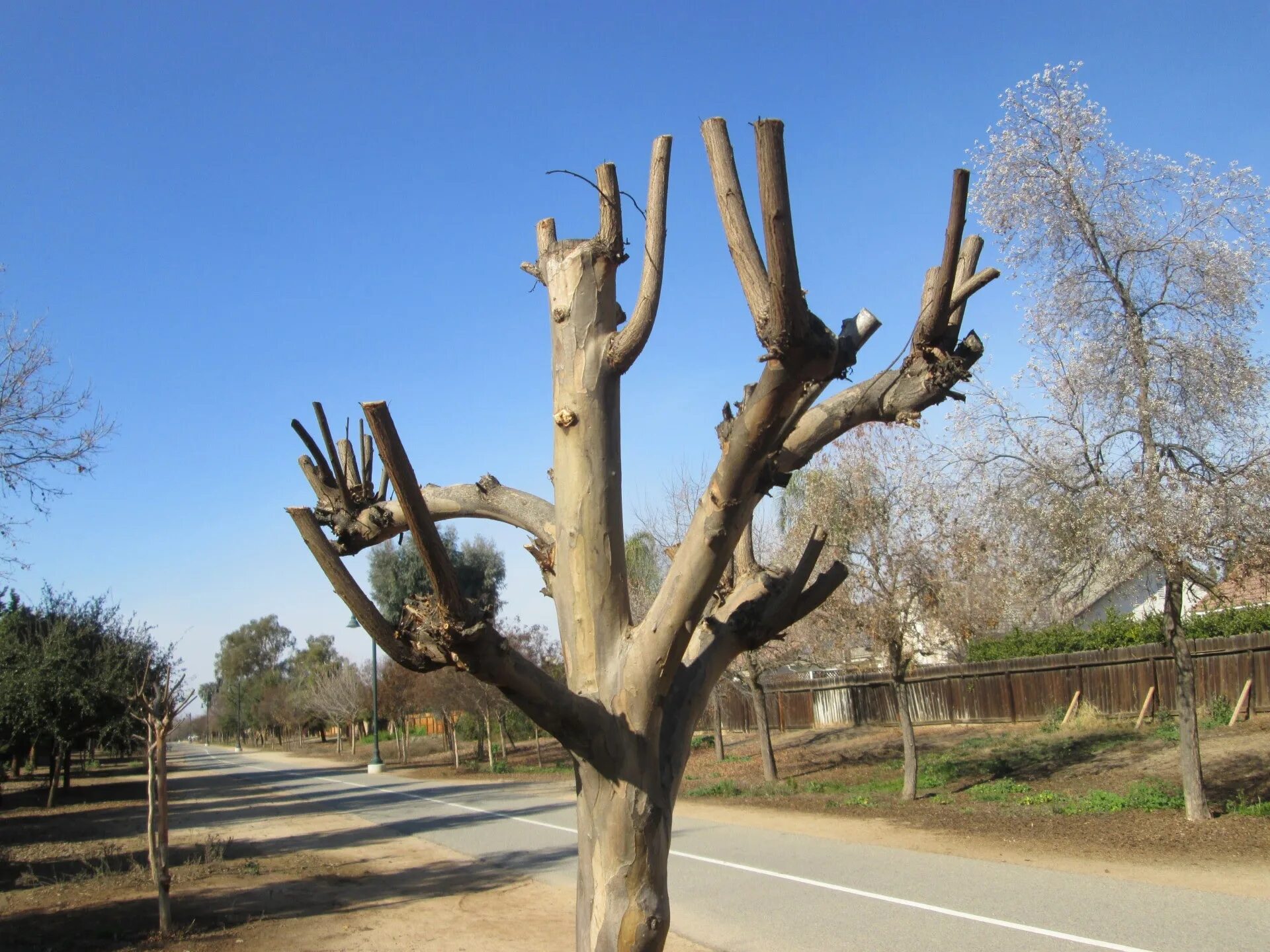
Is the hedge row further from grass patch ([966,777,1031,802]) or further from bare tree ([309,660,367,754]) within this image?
bare tree ([309,660,367,754])

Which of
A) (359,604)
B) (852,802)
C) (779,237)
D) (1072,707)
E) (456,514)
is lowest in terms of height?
(852,802)

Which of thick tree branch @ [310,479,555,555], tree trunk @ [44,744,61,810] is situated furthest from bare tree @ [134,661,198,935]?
tree trunk @ [44,744,61,810]

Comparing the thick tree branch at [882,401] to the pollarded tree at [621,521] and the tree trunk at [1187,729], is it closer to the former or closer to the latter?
the pollarded tree at [621,521]

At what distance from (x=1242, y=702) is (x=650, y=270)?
2093 centimetres

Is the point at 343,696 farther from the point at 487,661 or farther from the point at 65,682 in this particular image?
the point at 487,661

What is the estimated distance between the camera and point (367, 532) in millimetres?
4004

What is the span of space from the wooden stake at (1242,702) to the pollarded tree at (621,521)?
19.8 meters

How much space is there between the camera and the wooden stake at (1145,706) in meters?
21.3

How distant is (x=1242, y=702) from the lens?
19.8m

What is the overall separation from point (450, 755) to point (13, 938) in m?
35.2

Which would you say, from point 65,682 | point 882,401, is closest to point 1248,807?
point 882,401

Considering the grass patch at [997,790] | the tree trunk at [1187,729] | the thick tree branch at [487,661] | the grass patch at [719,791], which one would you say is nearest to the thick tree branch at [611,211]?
the thick tree branch at [487,661]

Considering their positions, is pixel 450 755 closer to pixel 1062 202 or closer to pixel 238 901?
pixel 238 901

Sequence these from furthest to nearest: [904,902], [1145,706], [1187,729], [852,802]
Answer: [1145,706] < [852,802] < [1187,729] < [904,902]
